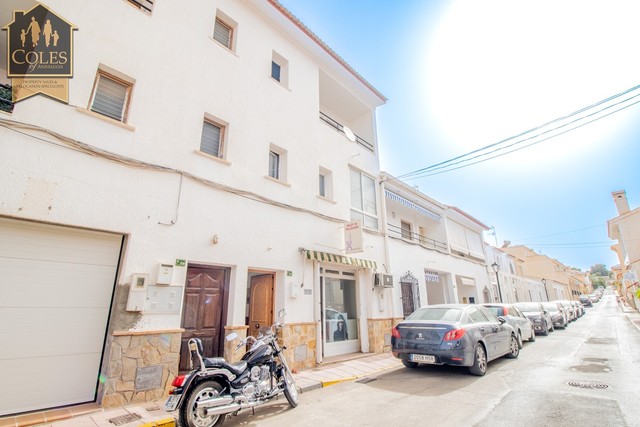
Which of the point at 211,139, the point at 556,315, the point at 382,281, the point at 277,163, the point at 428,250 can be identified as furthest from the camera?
the point at 556,315

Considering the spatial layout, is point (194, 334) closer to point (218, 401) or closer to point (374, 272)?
point (218, 401)

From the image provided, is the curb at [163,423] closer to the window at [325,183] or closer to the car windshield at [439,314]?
the car windshield at [439,314]

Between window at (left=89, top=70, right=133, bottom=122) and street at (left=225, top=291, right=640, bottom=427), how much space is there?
5.96 metres

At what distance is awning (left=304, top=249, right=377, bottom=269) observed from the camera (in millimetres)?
8367

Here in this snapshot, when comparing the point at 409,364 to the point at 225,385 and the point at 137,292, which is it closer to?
the point at 225,385

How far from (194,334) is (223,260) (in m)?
1.62

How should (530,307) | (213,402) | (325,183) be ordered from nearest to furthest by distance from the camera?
1. (213,402)
2. (325,183)
3. (530,307)

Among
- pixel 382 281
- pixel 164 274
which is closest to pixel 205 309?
pixel 164 274

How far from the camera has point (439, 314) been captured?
24.4 feet

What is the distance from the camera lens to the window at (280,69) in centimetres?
965

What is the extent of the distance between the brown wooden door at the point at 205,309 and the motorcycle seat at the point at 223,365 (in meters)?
2.00

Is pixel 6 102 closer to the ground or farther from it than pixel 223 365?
farther from it

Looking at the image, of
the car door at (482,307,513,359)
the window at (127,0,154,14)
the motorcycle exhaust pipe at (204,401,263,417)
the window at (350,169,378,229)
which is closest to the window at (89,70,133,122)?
the window at (127,0,154,14)

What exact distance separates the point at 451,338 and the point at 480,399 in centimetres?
150
